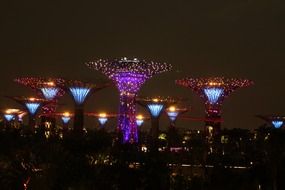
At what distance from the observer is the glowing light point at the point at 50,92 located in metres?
78.9

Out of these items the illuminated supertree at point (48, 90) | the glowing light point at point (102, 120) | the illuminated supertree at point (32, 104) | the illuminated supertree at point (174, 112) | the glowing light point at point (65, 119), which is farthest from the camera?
the glowing light point at point (65, 119)

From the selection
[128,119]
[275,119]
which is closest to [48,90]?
[128,119]

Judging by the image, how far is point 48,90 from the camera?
7925 centimetres

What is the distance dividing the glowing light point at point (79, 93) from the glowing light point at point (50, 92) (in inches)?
479

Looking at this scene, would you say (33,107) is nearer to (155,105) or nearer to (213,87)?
(155,105)

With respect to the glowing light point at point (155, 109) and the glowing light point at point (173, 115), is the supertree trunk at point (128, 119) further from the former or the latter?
the glowing light point at point (173, 115)

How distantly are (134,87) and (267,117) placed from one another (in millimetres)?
46728

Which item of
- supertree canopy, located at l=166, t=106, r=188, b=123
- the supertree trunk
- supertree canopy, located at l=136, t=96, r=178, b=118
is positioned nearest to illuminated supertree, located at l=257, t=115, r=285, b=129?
supertree canopy, located at l=166, t=106, r=188, b=123

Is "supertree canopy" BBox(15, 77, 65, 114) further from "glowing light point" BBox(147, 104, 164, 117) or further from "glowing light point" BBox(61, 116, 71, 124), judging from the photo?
"glowing light point" BBox(61, 116, 71, 124)

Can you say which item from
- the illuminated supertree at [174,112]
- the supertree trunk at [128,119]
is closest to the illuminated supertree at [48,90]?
the supertree trunk at [128,119]

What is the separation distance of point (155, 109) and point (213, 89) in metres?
12.3

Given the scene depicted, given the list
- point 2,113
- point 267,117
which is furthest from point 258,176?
point 2,113

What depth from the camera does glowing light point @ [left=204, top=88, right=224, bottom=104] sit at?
69.4 m

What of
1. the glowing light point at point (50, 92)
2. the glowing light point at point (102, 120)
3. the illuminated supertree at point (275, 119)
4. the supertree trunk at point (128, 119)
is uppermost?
the glowing light point at point (50, 92)
